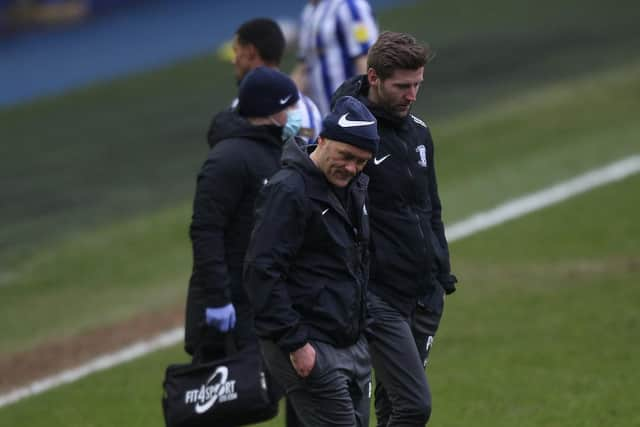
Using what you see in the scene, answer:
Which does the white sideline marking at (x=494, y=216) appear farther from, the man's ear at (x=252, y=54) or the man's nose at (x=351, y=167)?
the man's nose at (x=351, y=167)

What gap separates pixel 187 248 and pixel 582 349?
4640 mm

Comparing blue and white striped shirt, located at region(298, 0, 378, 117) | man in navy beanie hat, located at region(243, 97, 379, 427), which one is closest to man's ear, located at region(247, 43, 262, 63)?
blue and white striped shirt, located at region(298, 0, 378, 117)

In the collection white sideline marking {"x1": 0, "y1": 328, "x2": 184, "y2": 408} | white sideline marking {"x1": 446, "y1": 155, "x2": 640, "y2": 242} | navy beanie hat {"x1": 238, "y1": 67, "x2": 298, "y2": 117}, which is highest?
navy beanie hat {"x1": 238, "y1": 67, "x2": 298, "y2": 117}

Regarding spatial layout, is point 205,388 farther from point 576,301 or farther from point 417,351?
point 576,301

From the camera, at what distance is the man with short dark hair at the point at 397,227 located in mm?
6086

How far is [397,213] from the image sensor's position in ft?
20.3

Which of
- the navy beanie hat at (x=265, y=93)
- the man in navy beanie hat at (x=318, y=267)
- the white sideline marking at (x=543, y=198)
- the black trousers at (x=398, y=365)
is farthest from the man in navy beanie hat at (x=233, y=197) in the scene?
the white sideline marking at (x=543, y=198)

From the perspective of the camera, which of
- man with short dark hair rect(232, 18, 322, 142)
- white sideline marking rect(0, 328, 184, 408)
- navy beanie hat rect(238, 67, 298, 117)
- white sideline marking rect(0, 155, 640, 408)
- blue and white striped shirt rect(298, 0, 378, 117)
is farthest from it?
blue and white striped shirt rect(298, 0, 378, 117)

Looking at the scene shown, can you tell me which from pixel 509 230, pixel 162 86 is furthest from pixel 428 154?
pixel 162 86

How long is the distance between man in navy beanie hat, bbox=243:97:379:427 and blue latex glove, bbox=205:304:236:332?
1.07 metres

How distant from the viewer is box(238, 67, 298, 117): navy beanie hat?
267 inches

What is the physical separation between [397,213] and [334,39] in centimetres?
431

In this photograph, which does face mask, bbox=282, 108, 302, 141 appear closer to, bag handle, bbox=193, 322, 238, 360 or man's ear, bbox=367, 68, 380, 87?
man's ear, bbox=367, 68, 380, 87

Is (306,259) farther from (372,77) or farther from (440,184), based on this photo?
(440,184)
